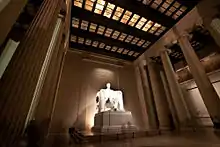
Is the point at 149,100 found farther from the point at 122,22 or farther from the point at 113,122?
the point at 122,22

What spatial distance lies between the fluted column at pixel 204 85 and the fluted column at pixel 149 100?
453cm

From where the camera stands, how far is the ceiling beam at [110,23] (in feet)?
27.8

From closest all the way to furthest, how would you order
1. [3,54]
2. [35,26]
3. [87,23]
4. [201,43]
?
[3,54] → [35,26] → [87,23] → [201,43]

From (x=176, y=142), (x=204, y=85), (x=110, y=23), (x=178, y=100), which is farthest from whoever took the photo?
(x=110, y=23)

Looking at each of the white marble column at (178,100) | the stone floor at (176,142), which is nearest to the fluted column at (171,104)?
the white marble column at (178,100)

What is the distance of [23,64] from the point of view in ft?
7.37

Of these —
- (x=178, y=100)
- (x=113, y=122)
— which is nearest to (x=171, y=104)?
(x=178, y=100)

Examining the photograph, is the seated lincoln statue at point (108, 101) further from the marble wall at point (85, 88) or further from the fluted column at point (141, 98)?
the fluted column at point (141, 98)

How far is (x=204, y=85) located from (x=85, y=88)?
28.2ft

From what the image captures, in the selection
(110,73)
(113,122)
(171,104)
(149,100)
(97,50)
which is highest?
(97,50)

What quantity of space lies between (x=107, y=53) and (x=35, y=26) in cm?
1017

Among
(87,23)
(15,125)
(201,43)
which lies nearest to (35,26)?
(15,125)

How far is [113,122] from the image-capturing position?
21.9ft

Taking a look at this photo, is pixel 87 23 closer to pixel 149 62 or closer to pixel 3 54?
pixel 149 62
